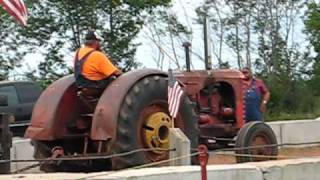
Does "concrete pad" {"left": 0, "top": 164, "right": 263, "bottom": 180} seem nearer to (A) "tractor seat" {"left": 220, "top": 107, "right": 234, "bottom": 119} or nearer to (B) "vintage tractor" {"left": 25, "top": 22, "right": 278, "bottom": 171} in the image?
(B) "vintage tractor" {"left": 25, "top": 22, "right": 278, "bottom": 171}

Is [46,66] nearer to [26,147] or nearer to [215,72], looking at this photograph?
[26,147]

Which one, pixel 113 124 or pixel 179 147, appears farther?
pixel 113 124

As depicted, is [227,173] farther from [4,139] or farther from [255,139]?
[255,139]

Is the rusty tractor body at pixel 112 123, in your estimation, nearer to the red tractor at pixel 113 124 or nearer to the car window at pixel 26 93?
the red tractor at pixel 113 124

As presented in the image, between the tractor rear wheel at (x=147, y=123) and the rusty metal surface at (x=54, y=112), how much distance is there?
110cm

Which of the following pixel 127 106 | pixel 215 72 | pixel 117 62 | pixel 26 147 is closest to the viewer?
pixel 127 106

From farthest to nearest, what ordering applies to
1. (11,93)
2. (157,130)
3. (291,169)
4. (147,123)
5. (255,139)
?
(11,93) → (255,139) → (157,130) → (147,123) → (291,169)

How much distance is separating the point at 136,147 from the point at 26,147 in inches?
238

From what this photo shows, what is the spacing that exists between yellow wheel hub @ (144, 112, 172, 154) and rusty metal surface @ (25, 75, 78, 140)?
1.13 meters

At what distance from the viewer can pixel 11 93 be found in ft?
71.4

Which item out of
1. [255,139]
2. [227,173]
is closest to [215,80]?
[255,139]

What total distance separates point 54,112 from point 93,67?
847 millimetres

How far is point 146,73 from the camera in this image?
444 inches

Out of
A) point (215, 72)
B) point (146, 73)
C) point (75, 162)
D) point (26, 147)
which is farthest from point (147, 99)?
point (26, 147)
